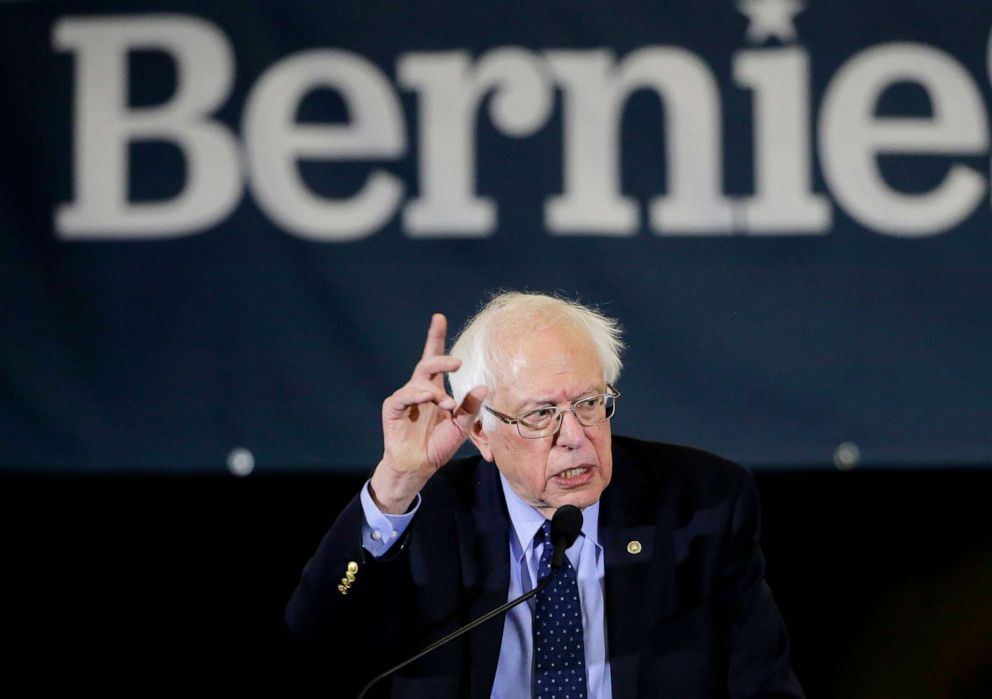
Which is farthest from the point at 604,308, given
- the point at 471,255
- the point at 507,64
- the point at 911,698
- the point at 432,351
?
the point at 911,698

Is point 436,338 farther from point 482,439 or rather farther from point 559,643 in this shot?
point 559,643

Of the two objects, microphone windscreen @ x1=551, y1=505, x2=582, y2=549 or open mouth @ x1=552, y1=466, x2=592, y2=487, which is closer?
microphone windscreen @ x1=551, y1=505, x2=582, y2=549

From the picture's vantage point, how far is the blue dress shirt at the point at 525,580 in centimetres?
233

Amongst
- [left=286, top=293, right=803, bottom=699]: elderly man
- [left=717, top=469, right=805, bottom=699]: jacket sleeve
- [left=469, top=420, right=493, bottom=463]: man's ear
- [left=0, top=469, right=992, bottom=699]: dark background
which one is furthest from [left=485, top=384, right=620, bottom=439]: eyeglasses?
[left=0, top=469, right=992, bottom=699]: dark background

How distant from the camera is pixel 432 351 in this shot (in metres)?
2.24

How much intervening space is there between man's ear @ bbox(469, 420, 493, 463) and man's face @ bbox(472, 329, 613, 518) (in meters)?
0.09

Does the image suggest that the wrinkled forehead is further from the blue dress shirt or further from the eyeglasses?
the blue dress shirt

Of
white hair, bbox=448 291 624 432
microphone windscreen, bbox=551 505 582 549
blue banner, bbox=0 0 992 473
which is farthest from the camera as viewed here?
blue banner, bbox=0 0 992 473

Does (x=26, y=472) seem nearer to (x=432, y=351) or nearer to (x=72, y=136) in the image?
(x=72, y=136)

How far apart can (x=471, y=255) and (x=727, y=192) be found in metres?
0.66

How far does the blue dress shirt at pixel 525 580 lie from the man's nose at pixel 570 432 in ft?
0.64

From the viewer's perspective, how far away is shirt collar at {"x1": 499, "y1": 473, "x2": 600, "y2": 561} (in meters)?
2.50

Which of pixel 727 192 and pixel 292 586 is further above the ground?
pixel 727 192

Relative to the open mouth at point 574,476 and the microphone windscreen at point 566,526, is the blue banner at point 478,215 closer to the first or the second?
the open mouth at point 574,476
